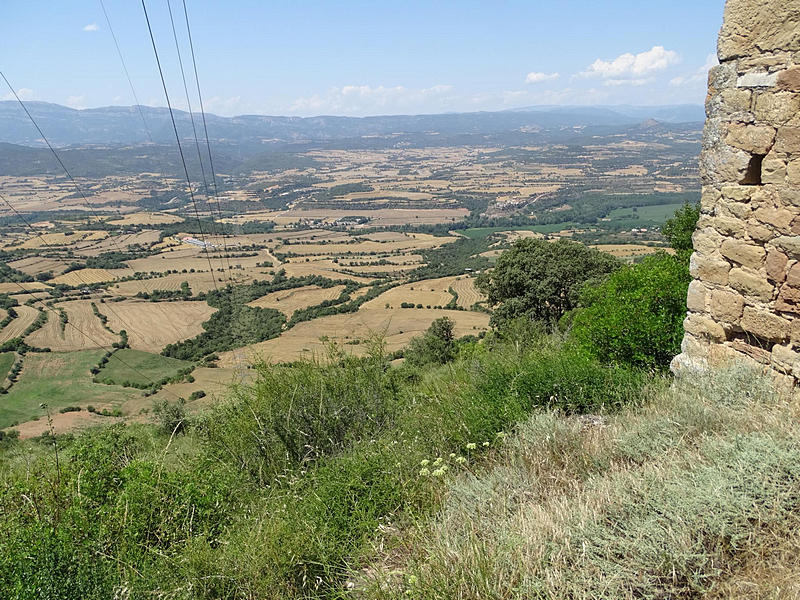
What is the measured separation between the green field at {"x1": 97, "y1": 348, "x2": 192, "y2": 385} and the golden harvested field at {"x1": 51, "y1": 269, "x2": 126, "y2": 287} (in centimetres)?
2302

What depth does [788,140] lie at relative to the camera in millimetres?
3910

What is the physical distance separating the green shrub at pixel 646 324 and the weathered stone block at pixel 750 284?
2.60m

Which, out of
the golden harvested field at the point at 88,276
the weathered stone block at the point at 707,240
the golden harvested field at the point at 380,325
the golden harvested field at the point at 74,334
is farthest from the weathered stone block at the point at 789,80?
the golden harvested field at the point at 88,276

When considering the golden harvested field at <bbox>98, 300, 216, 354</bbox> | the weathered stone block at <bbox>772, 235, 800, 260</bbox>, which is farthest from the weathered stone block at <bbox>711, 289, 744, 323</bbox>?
the golden harvested field at <bbox>98, 300, 216, 354</bbox>

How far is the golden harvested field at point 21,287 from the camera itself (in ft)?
164

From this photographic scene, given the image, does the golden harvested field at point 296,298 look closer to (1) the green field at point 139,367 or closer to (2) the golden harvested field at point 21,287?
(1) the green field at point 139,367

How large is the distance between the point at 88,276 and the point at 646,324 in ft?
199

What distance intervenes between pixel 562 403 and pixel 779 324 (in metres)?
1.84

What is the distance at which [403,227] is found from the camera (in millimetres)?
93062

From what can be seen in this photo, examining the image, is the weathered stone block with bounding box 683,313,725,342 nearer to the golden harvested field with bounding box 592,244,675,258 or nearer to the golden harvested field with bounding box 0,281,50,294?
the golden harvested field with bounding box 592,244,675,258

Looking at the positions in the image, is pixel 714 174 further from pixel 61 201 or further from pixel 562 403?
pixel 61 201

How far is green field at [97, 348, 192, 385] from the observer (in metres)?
30.8

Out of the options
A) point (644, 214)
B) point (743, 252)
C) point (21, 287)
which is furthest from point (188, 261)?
point (644, 214)

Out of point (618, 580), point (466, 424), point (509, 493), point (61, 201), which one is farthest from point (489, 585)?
point (61, 201)
